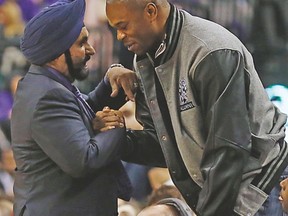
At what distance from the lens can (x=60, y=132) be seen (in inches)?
128

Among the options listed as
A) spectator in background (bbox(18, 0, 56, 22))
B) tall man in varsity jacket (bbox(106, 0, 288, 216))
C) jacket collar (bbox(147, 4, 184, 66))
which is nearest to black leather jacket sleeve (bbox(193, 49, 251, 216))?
tall man in varsity jacket (bbox(106, 0, 288, 216))

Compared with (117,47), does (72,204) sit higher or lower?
higher

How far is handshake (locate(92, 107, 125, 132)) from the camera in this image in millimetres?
Answer: 3412

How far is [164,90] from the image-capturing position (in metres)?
3.32

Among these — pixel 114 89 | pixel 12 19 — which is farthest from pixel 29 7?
pixel 114 89

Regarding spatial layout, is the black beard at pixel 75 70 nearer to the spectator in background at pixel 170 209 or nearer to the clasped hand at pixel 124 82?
the clasped hand at pixel 124 82

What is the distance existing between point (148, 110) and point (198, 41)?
1.40 ft

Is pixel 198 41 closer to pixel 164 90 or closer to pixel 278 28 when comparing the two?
pixel 164 90

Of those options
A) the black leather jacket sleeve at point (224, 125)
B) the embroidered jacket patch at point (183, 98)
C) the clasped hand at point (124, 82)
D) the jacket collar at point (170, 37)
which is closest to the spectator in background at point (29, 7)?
the clasped hand at point (124, 82)

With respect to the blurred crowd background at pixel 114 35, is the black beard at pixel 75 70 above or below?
above

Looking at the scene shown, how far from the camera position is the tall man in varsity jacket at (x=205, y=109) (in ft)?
10.3

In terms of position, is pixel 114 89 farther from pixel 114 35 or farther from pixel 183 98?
pixel 114 35

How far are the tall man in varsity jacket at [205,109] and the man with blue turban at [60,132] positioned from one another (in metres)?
0.17

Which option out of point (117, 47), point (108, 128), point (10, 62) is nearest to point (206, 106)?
point (108, 128)
